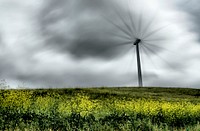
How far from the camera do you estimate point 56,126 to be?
14.6m

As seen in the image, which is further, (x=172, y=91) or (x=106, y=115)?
(x=172, y=91)

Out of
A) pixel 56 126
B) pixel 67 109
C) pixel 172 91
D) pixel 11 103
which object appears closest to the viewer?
pixel 56 126

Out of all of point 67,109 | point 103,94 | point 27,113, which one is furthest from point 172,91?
point 27,113

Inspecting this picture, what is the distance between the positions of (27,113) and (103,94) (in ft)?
86.3

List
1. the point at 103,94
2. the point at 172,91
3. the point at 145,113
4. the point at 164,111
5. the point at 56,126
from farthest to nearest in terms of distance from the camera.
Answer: the point at 172,91, the point at 103,94, the point at 164,111, the point at 145,113, the point at 56,126

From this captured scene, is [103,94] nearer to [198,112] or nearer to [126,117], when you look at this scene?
[198,112]

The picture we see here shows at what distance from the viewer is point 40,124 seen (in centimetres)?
1484

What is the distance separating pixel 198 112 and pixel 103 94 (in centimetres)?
1768

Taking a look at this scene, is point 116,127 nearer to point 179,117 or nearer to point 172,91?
point 179,117

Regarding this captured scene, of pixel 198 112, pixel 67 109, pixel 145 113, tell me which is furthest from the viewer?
pixel 198 112

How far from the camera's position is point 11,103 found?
1909cm

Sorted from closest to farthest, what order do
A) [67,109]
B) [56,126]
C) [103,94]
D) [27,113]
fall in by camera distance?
[56,126] → [27,113] → [67,109] → [103,94]

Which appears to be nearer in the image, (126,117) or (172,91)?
(126,117)

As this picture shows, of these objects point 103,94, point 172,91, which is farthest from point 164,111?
point 172,91
